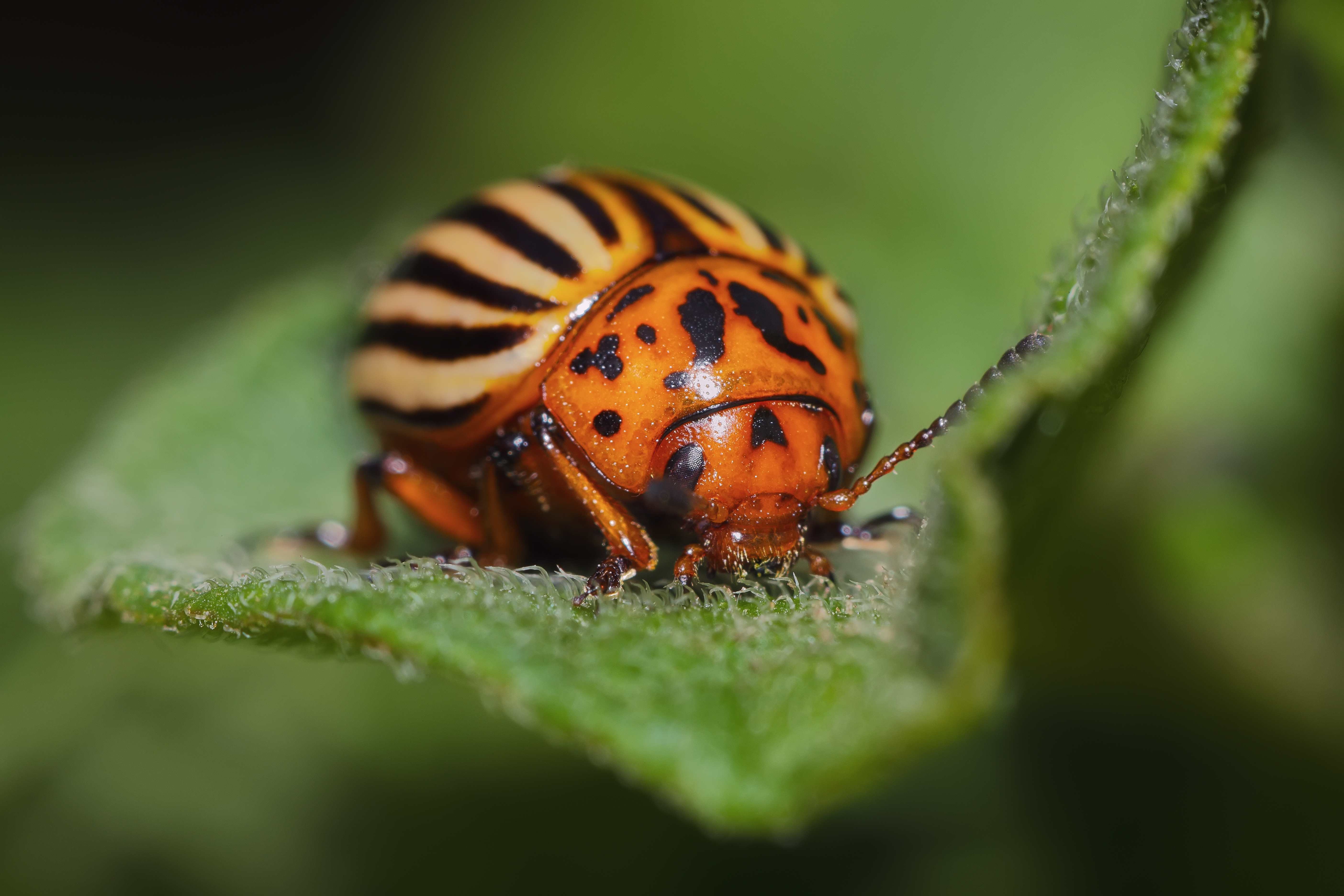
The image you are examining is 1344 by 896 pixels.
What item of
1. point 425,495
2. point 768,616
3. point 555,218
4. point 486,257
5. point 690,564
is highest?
point 555,218

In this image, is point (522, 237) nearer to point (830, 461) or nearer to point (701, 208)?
point (701, 208)

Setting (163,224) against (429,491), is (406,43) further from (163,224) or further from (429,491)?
(429,491)

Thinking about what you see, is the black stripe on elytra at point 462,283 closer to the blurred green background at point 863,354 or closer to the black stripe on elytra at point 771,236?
the black stripe on elytra at point 771,236

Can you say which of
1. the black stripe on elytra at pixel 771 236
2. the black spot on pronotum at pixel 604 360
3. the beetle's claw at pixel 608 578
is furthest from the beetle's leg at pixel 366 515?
the black stripe on elytra at pixel 771 236

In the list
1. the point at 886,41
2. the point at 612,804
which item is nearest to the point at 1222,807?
the point at 612,804

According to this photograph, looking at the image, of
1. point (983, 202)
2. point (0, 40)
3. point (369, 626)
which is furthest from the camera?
point (0, 40)

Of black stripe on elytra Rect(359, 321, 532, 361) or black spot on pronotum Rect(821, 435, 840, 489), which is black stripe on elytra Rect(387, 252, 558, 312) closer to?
black stripe on elytra Rect(359, 321, 532, 361)

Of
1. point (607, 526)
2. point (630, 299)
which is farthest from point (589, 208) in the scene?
point (607, 526)
